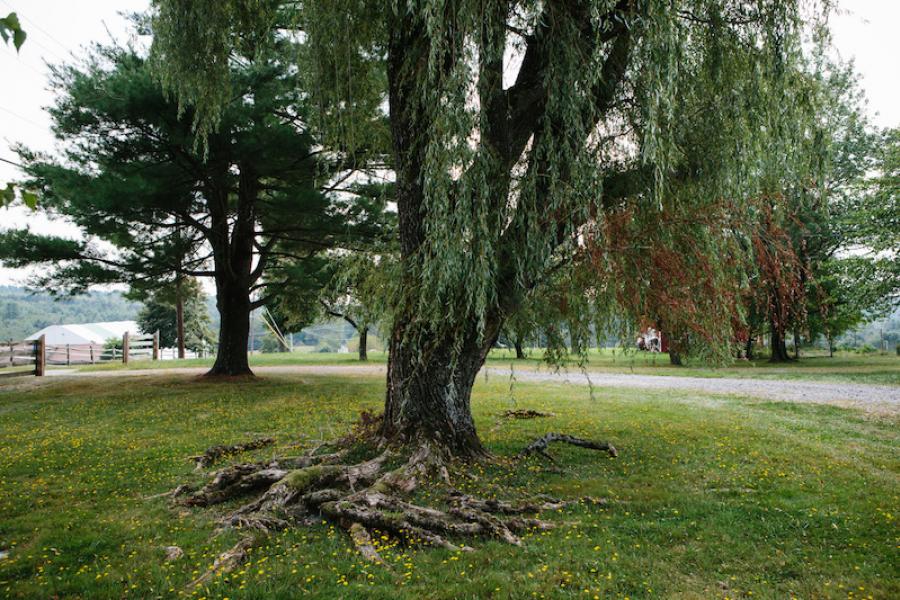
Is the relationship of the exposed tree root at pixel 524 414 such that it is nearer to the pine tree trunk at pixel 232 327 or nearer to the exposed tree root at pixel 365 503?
the exposed tree root at pixel 365 503

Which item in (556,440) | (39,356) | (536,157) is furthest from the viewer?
(39,356)

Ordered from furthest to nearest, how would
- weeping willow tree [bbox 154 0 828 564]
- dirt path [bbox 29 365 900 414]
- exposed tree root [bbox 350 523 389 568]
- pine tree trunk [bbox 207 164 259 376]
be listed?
pine tree trunk [bbox 207 164 259 376], dirt path [bbox 29 365 900 414], weeping willow tree [bbox 154 0 828 564], exposed tree root [bbox 350 523 389 568]

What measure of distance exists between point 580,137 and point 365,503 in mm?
4063

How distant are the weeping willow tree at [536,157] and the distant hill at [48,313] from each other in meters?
87.5

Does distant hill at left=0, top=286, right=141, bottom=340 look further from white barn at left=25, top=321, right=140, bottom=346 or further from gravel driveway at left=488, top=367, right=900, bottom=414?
gravel driveway at left=488, top=367, right=900, bottom=414

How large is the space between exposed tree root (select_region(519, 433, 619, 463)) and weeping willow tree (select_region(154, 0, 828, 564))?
0.08 m

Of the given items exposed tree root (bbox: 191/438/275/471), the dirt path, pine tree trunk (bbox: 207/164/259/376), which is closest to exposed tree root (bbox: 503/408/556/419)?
the dirt path

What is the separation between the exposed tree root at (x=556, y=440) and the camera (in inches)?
276

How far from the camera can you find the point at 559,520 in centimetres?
469

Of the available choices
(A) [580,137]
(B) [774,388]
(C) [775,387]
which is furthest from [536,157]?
(C) [775,387]

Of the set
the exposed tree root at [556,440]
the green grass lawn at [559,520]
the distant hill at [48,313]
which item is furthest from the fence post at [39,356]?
the distant hill at [48,313]

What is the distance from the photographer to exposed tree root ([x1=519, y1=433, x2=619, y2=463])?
702cm

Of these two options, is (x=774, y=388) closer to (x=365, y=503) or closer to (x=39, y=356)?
(x=365, y=503)

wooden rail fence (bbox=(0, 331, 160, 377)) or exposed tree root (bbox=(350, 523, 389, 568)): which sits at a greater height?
wooden rail fence (bbox=(0, 331, 160, 377))
